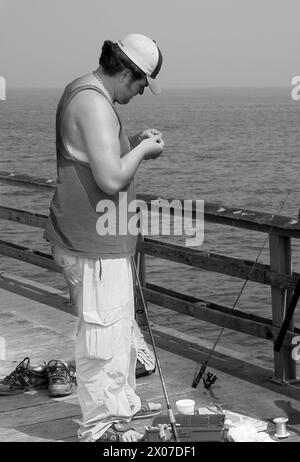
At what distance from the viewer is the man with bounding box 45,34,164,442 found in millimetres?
3881

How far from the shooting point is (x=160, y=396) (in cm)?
509

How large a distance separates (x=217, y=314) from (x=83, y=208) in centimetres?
185

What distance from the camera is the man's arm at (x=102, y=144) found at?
384 centimetres

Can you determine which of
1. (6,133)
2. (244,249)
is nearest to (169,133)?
(6,133)

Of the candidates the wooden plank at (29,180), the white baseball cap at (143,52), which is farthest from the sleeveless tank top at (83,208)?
the wooden plank at (29,180)

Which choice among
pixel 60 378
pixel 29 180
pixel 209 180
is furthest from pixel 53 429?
pixel 209 180

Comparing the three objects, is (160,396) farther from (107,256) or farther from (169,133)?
(169,133)

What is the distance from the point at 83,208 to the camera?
4.03 meters

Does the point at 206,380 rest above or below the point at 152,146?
below

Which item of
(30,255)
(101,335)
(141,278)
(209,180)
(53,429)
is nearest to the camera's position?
(101,335)

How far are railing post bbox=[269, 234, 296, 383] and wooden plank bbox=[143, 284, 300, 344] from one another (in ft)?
0.26

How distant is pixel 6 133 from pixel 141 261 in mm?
57371

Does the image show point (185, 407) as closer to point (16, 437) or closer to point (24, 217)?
point (16, 437)

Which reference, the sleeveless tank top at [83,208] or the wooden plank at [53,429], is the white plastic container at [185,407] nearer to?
the wooden plank at [53,429]
